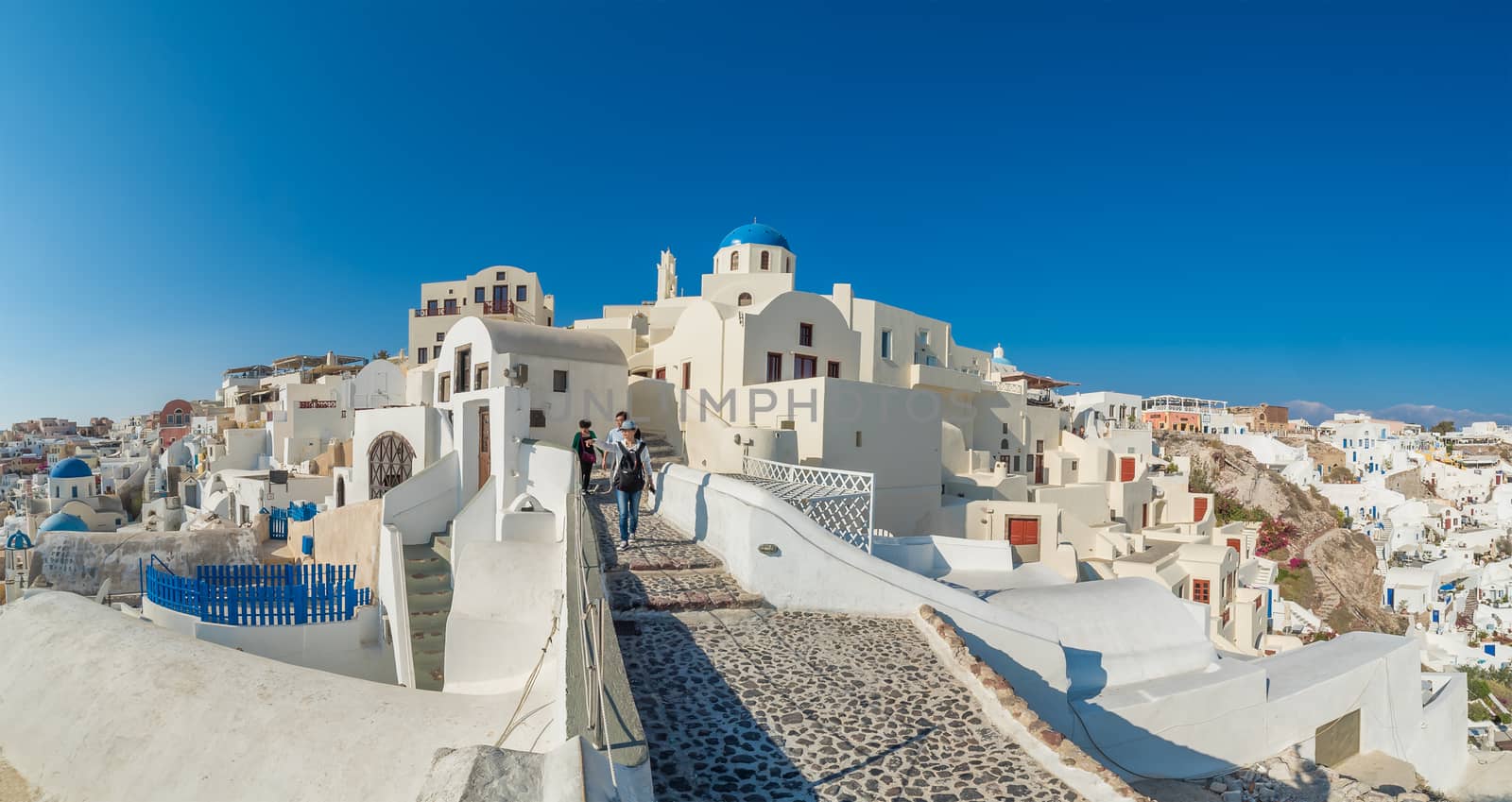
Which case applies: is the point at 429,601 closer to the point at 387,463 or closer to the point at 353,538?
the point at 353,538

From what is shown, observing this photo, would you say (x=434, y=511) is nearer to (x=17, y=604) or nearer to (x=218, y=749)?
(x=17, y=604)

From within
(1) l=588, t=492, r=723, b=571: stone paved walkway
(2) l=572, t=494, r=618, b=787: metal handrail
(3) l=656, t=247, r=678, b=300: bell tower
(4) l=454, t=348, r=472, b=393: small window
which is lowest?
(1) l=588, t=492, r=723, b=571: stone paved walkway

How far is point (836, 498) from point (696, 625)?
152 inches

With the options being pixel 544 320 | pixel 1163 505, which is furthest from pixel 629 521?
pixel 1163 505

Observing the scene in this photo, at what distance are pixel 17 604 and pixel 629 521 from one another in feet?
24.2

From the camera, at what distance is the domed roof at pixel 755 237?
29.6 meters

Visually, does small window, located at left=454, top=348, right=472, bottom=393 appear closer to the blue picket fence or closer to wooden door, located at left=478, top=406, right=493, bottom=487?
wooden door, located at left=478, top=406, right=493, bottom=487

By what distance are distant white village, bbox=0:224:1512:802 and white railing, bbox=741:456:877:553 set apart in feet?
0.23

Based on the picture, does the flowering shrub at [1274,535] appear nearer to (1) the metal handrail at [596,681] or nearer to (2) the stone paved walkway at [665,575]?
(2) the stone paved walkway at [665,575]

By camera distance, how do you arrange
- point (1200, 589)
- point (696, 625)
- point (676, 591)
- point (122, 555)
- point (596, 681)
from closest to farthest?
point (596, 681)
point (696, 625)
point (676, 591)
point (122, 555)
point (1200, 589)

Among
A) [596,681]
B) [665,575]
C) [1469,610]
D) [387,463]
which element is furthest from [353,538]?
A: [1469,610]

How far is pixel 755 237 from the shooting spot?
97.2 ft

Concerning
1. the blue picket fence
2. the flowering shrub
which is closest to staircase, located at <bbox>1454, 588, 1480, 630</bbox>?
the flowering shrub

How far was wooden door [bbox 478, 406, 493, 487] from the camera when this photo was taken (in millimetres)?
15719
